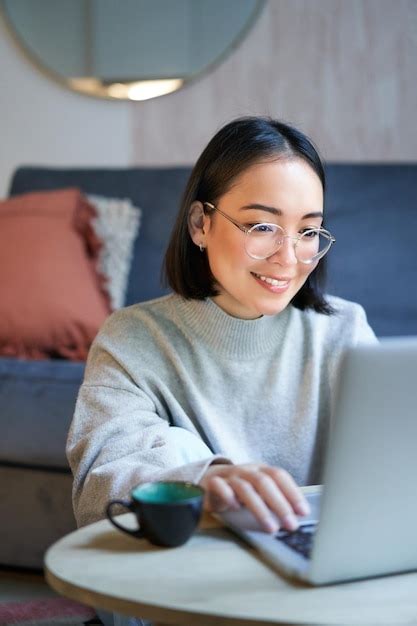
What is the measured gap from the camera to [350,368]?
2.63 ft

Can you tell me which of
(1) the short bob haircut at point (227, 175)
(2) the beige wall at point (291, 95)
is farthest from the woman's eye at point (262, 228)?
(2) the beige wall at point (291, 95)

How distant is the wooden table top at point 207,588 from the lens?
0.82 m

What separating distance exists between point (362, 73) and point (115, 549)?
98.2 inches

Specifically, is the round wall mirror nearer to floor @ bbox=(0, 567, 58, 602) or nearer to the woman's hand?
floor @ bbox=(0, 567, 58, 602)

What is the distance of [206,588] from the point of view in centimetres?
87

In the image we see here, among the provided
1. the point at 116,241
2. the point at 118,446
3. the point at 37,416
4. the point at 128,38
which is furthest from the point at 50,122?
the point at 118,446

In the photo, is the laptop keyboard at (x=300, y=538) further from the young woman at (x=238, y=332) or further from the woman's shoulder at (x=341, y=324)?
the woman's shoulder at (x=341, y=324)

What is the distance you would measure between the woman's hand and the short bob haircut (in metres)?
0.51

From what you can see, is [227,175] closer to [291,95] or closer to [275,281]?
[275,281]

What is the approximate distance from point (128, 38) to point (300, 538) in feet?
8.86

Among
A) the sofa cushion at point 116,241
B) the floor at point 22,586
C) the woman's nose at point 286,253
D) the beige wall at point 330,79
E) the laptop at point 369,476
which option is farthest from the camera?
the beige wall at point 330,79

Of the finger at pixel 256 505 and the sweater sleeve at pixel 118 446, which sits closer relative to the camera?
the finger at pixel 256 505

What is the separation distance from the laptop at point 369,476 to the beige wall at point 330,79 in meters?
2.45

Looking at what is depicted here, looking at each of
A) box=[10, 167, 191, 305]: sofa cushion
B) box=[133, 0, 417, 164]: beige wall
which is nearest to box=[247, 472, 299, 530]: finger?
box=[10, 167, 191, 305]: sofa cushion
